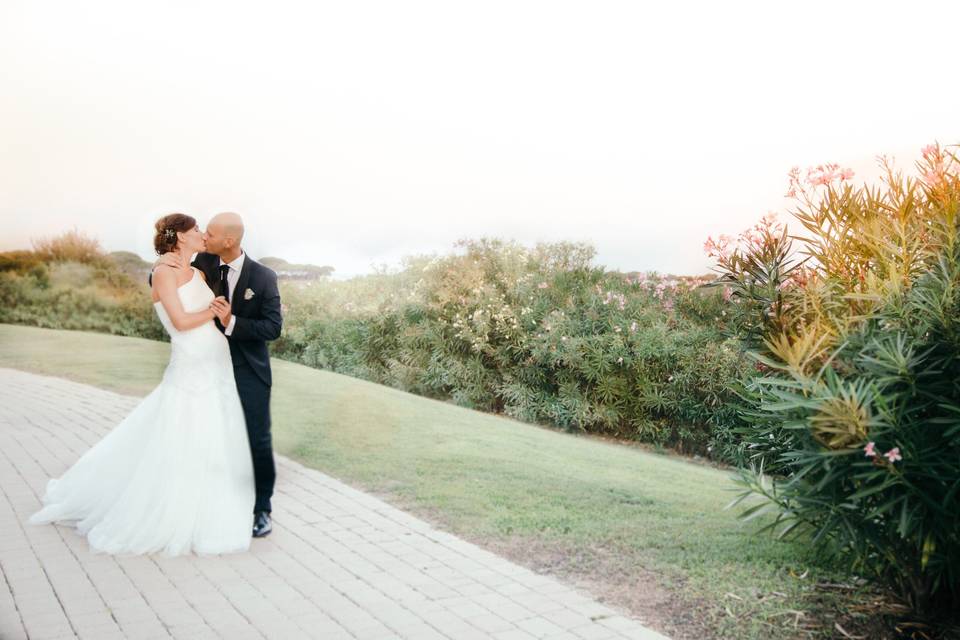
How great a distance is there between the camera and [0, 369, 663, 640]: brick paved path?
A: 11.2 ft

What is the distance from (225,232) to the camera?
177 inches

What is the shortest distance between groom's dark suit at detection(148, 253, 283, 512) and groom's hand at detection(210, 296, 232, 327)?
0.07 metres

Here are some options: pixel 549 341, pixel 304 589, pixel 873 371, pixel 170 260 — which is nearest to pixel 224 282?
pixel 170 260

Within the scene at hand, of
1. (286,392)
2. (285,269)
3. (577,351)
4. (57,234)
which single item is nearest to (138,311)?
(57,234)

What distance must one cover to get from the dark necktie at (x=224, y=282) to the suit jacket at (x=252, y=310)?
25 mm

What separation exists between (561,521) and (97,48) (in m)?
7.49

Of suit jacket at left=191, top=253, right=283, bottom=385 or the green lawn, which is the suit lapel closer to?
suit jacket at left=191, top=253, right=283, bottom=385

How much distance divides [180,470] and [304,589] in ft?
3.89

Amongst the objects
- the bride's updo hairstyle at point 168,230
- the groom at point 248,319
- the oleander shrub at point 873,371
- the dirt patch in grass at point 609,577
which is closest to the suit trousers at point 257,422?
the groom at point 248,319

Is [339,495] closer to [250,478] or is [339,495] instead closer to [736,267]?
[250,478]

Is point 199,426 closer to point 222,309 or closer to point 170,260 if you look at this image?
point 222,309

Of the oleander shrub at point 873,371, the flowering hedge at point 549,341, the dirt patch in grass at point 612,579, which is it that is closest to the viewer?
the oleander shrub at point 873,371

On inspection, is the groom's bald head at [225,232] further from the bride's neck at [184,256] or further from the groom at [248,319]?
the bride's neck at [184,256]

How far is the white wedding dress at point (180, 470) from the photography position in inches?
173
